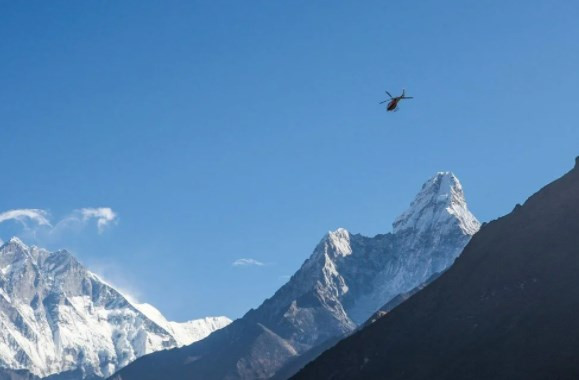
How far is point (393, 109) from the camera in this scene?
16925 cm
